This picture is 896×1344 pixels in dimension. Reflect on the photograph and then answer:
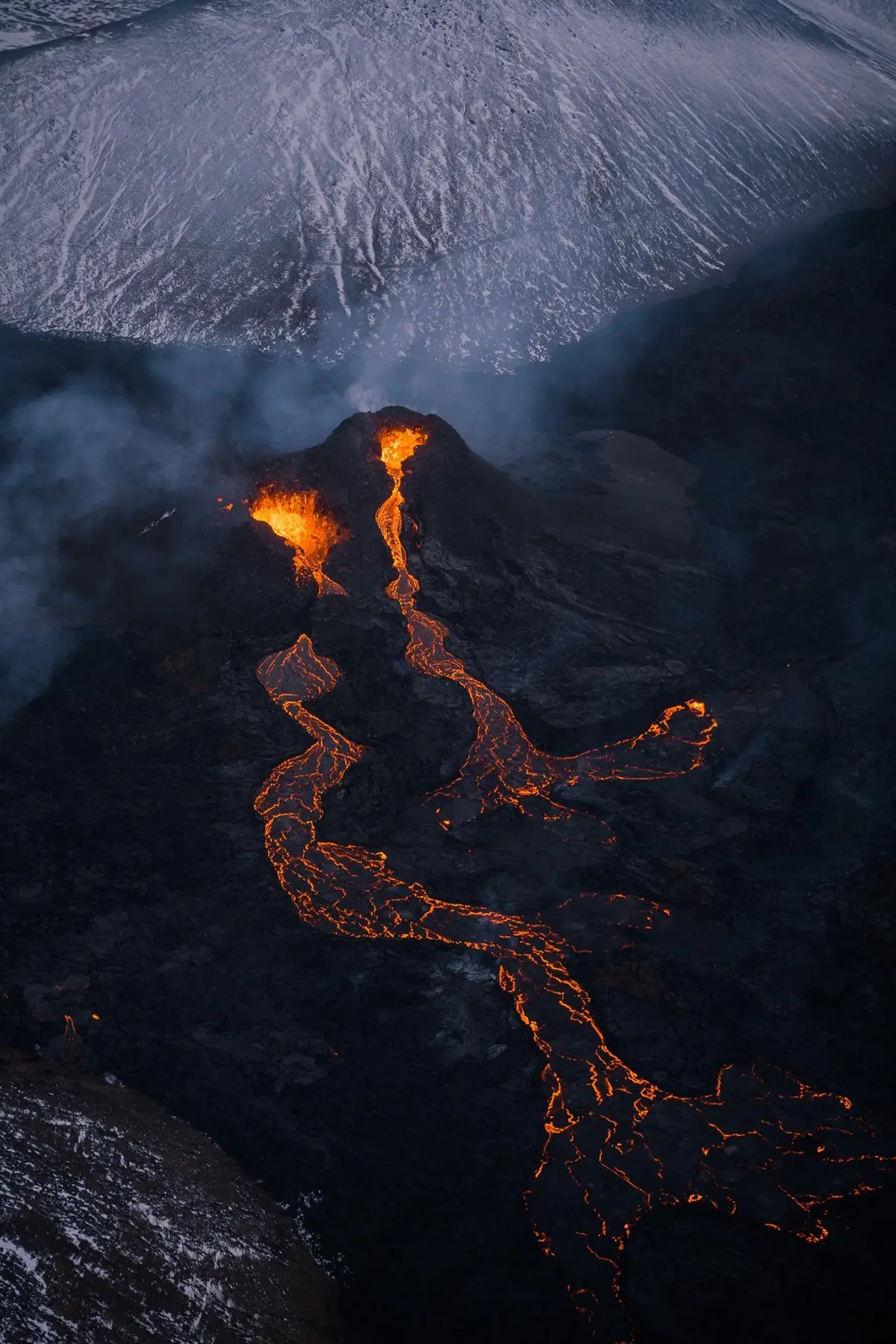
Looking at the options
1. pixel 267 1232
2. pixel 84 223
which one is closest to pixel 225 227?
pixel 84 223

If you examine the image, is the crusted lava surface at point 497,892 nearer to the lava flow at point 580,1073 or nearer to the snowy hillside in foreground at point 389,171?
the lava flow at point 580,1073

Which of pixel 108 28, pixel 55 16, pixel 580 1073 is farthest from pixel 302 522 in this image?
pixel 55 16

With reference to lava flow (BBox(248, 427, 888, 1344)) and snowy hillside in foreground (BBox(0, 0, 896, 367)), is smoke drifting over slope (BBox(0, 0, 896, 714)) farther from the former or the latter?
lava flow (BBox(248, 427, 888, 1344))

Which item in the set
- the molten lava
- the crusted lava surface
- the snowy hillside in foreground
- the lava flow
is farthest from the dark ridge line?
the lava flow

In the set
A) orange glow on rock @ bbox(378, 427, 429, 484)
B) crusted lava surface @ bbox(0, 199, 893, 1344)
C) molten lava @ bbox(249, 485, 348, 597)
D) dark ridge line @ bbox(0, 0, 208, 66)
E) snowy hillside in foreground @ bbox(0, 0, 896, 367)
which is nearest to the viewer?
crusted lava surface @ bbox(0, 199, 893, 1344)

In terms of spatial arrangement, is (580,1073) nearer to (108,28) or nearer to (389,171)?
(389,171)

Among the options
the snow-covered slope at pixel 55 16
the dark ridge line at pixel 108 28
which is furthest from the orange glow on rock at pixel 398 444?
the snow-covered slope at pixel 55 16
